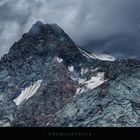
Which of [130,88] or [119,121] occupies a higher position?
[130,88]

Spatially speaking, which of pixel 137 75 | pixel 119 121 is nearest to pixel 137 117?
pixel 119 121

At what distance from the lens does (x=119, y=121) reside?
12688 cm
